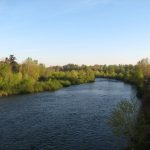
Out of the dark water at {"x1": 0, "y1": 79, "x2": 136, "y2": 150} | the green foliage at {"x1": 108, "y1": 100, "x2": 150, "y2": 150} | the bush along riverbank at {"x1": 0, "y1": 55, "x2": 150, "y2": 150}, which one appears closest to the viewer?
the green foliage at {"x1": 108, "y1": 100, "x2": 150, "y2": 150}

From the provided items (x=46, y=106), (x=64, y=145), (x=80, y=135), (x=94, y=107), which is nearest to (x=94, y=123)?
(x=80, y=135)

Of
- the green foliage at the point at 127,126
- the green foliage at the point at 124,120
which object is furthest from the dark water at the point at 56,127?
the green foliage at the point at 124,120

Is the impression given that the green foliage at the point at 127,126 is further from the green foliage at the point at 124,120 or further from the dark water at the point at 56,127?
the dark water at the point at 56,127

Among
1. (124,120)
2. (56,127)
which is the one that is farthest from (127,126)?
(56,127)

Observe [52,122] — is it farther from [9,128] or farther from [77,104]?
[77,104]

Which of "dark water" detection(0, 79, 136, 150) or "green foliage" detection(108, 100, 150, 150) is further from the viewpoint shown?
"dark water" detection(0, 79, 136, 150)

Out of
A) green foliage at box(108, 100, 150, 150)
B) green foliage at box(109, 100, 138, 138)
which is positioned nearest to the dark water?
green foliage at box(108, 100, 150, 150)

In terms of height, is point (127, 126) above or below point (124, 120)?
below

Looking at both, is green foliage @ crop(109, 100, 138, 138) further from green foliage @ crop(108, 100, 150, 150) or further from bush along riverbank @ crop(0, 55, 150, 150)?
bush along riverbank @ crop(0, 55, 150, 150)

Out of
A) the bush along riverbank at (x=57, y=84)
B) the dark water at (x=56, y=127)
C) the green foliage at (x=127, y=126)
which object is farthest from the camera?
the dark water at (x=56, y=127)

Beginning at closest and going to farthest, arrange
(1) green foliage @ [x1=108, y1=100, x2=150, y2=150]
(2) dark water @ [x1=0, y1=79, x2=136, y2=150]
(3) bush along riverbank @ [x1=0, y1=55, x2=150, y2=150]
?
(1) green foliage @ [x1=108, y1=100, x2=150, y2=150], (3) bush along riverbank @ [x1=0, y1=55, x2=150, y2=150], (2) dark water @ [x1=0, y1=79, x2=136, y2=150]

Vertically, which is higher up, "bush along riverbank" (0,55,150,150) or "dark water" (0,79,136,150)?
"bush along riverbank" (0,55,150,150)

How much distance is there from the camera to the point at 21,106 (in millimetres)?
57531

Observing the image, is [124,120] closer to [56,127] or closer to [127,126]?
[127,126]
